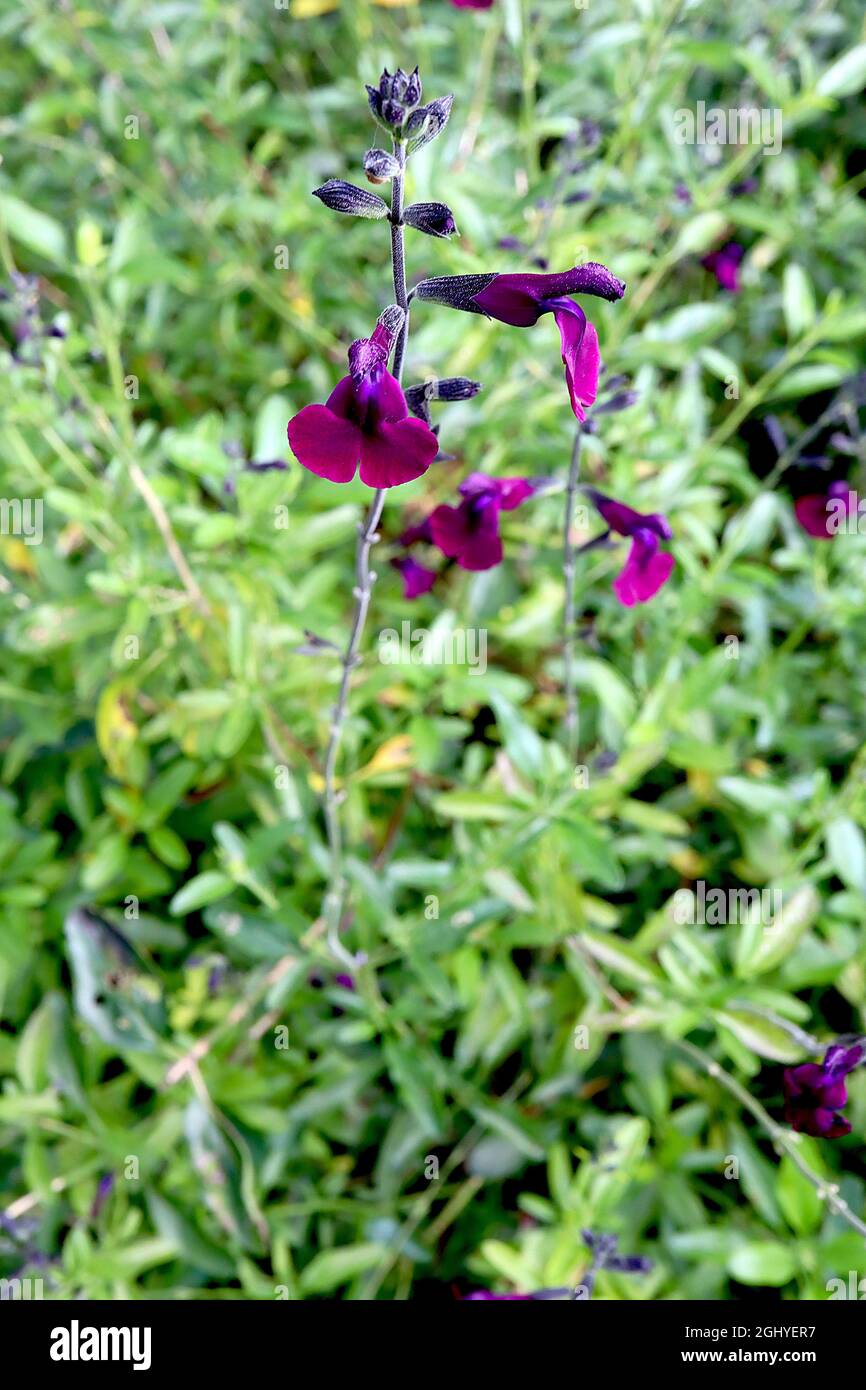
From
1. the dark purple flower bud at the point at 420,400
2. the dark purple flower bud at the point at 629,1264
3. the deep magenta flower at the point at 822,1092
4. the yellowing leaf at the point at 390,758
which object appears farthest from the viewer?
the yellowing leaf at the point at 390,758

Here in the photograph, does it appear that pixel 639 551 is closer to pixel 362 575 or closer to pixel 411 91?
pixel 362 575

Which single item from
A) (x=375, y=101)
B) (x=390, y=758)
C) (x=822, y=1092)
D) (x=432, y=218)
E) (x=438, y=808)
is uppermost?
(x=375, y=101)

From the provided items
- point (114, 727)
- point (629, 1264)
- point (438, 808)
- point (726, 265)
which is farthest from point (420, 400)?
point (726, 265)

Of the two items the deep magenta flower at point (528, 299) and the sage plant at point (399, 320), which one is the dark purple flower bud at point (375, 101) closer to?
the sage plant at point (399, 320)

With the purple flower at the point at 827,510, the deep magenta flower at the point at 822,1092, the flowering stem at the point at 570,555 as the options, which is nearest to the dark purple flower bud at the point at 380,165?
the flowering stem at the point at 570,555

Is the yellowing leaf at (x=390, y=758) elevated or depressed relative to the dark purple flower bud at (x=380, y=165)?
depressed
